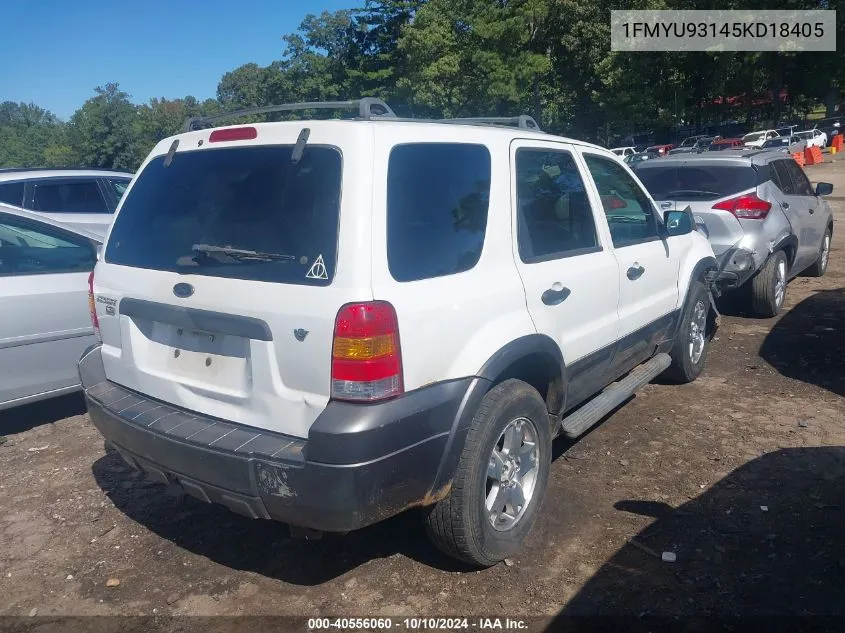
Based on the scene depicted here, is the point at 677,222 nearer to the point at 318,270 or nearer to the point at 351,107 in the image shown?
the point at 351,107

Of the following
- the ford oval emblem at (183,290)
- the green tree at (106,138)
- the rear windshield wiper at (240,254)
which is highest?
the green tree at (106,138)

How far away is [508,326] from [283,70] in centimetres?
6027

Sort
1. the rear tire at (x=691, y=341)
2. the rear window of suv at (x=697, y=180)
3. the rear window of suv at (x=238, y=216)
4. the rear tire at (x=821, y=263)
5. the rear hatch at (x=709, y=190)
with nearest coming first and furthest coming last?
the rear window of suv at (x=238, y=216) < the rear tire at (x=691, y=341) < the rear hatch at (x=709, y=190) < the rear window of suv at (x=697, y=180) < the rear tire at (x=821, y=263)

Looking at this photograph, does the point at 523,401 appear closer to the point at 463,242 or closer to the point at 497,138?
the point at 463,242

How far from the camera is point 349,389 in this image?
8.36ft

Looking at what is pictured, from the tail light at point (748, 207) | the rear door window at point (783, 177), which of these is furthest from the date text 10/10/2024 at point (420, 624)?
the rear door window at point (783, 177)

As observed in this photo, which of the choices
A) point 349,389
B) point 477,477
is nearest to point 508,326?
point 477,477

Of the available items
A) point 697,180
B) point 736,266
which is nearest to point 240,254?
A: point 736,266

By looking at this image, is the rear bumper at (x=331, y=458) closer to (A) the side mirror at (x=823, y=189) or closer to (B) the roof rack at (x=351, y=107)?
(B) the roof rack at (x=351, y=107)

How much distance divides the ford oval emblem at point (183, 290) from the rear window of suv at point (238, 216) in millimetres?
66

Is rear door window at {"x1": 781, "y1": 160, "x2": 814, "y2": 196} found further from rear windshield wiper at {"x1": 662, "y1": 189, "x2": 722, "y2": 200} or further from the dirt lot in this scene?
the dirt lot

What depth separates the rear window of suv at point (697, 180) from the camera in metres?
7.16

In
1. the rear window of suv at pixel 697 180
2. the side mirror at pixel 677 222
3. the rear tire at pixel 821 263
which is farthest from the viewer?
the rear tire at pixel 821 263

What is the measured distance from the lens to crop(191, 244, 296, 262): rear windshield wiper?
2.70 meters
